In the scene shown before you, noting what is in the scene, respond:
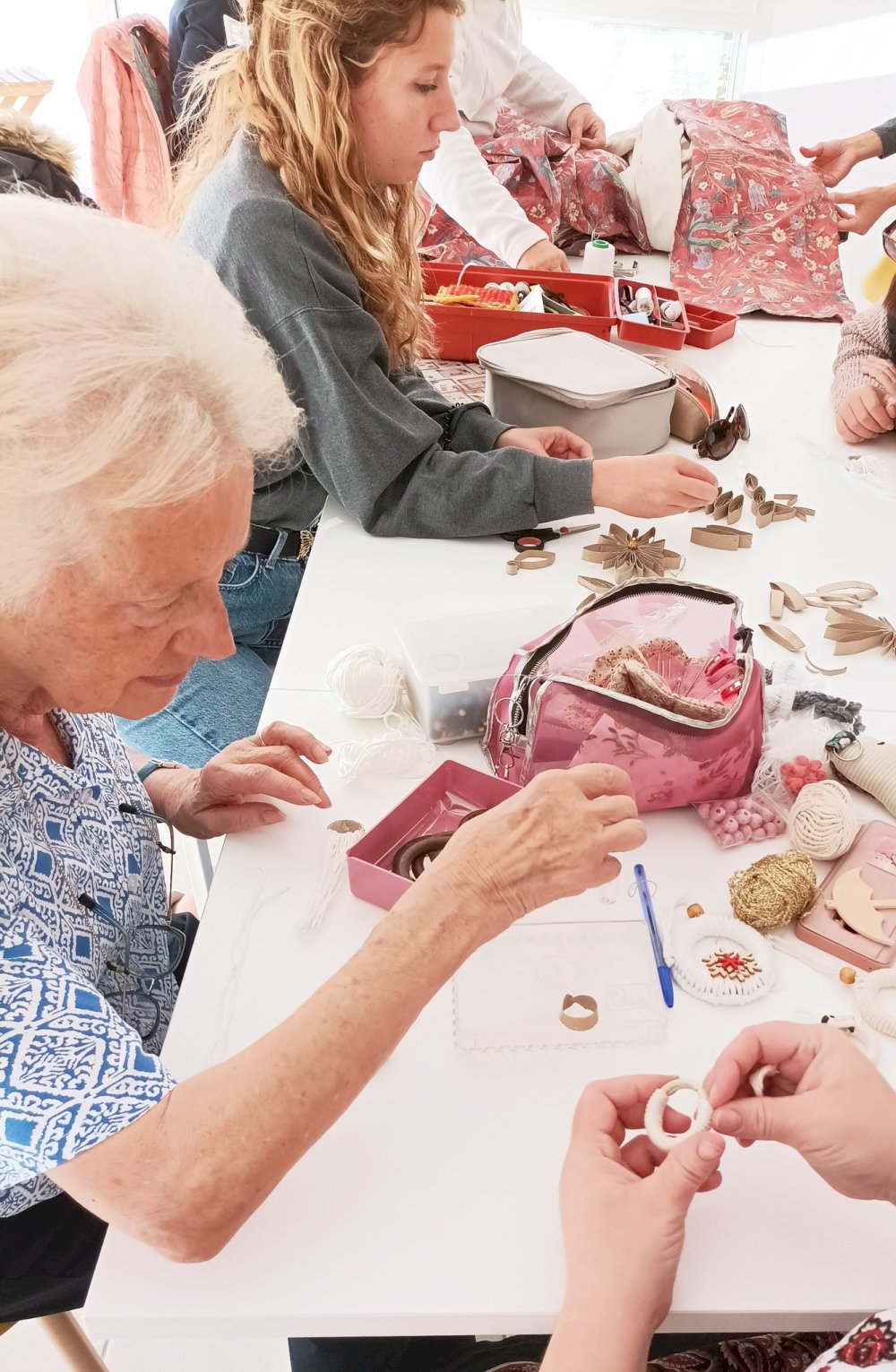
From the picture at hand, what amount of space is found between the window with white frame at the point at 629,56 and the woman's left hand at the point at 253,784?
16.4ft

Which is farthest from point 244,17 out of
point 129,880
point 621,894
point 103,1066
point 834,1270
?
point 834,1270

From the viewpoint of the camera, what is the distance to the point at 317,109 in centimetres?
149

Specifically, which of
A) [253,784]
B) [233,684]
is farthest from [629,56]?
[253,784]

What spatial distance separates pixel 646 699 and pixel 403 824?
0.97 feet

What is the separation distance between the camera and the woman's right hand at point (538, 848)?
0.88 m

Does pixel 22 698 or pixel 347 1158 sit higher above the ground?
pixel 22 698

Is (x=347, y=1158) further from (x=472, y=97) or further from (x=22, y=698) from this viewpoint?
(x=472, y=97)

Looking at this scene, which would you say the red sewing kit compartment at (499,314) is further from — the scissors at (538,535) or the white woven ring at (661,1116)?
the white woven ring at (661,1116)

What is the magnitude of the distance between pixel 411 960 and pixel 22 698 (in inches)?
16.9

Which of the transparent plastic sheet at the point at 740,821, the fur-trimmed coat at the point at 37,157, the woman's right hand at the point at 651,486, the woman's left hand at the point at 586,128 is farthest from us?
the woman's left hand at the point at 586,128

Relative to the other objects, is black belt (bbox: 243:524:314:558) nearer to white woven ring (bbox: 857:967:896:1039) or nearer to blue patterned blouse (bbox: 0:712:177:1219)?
blue patterned blouse (bbox: 0:712:177:1219)

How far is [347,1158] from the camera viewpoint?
2.70 feet

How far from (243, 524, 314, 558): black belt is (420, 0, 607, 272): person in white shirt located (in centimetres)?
99

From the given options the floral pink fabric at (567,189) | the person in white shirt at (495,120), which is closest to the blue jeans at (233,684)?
the person in white shirt at (495,120)
